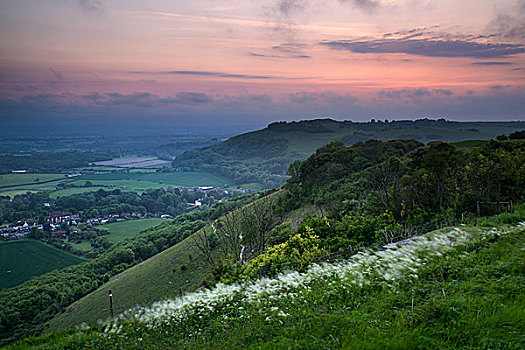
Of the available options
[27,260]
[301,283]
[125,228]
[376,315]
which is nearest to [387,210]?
[301,283]

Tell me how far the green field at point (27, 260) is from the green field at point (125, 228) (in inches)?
590

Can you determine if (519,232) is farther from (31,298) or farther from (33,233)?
(33,233)

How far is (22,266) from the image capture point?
258ft

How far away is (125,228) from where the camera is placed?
114938 millimetres

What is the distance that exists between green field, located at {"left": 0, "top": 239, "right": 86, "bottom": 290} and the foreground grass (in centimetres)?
8162

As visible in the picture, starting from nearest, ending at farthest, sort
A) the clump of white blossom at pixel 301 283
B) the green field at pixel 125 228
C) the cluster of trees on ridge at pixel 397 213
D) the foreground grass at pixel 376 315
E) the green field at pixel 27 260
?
1. the foreground grass at pixel 376 315
2. the clump of white blossom at pixel 301 283
3. the cluster of trees on ridge at pixel 397 213
4. the green field at pixel 27 260
5. the green field at pixel 125 228

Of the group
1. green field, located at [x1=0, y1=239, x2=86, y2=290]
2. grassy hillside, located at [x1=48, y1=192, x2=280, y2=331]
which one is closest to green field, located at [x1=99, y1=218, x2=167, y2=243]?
green field, located at [x1=0, y1=239, x2=86, y2=290]

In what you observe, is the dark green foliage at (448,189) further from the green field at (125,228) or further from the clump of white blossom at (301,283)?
the green field at (125,228)

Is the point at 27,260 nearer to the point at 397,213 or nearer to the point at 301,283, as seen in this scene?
the point at 397,213

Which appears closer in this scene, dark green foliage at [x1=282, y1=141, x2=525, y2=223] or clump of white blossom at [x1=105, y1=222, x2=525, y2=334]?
clump of white blossom at [x1=105, y1=222, x2=525, y2=334]

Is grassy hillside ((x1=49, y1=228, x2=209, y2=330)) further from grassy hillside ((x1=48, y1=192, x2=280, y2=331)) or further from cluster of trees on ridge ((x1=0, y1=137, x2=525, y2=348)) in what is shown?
cluster of trees on ridge ((x1=0, y1=137, x2=525, y2=348))

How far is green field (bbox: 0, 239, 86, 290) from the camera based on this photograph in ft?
235

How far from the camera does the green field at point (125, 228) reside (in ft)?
331

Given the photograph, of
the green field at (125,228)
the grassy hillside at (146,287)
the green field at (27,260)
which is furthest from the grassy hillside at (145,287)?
the green field at (125,228)
